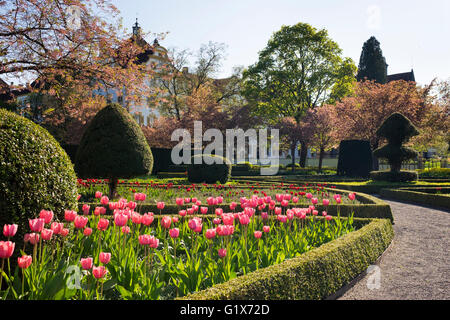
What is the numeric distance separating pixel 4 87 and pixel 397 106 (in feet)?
92.4

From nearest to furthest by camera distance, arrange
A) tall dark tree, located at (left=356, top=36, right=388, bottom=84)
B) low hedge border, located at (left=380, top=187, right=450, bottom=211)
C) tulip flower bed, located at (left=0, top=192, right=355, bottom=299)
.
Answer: tulip flower bed, located at (left=0, top=192, right=355, bottom=299)
low hedge border, located at (left=380, top=187, right=450, bottom=211)
tall dark tree, located at (left=356, top=36, right=388, bottom=84)

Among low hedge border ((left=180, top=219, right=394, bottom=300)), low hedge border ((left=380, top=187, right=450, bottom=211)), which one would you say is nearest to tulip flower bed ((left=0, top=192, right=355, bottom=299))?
low hedge border ((left=180, top=219, right=394, bottom=300))

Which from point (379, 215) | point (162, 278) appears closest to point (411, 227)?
point (379, 215)

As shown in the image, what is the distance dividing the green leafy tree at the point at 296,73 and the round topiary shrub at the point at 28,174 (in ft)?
111

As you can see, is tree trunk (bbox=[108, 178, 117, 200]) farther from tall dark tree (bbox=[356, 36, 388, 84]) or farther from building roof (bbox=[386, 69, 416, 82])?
building roof (bbox=[386, 69, 416, 82])

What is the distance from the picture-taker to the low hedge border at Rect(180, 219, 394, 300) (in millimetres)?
3303

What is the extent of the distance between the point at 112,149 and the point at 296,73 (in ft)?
98.5

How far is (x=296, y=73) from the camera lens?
3756cm

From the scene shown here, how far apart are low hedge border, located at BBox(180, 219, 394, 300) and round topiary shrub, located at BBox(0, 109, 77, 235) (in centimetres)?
203

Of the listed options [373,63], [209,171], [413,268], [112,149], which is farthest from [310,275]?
[373,63]

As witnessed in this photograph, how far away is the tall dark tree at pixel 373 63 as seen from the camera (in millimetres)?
51750

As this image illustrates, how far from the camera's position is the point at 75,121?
34188 mm

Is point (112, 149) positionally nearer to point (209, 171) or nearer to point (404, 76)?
point (209, 171)

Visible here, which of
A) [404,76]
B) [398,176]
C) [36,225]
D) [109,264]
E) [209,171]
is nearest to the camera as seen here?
[36,225]
